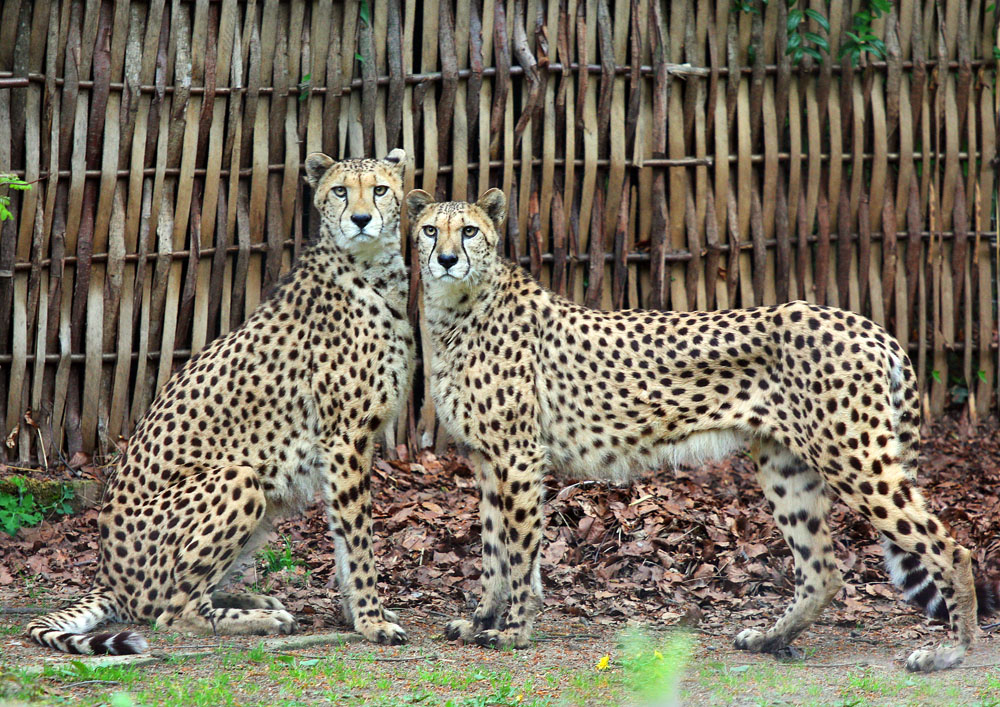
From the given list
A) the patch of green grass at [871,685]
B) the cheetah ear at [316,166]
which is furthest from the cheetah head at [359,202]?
the patch of green grass at [871,685]

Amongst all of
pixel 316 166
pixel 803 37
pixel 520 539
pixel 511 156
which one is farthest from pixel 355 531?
pixel 803 37

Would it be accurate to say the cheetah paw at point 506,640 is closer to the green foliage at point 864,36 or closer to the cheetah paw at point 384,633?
the cheetah paw at point 384,633

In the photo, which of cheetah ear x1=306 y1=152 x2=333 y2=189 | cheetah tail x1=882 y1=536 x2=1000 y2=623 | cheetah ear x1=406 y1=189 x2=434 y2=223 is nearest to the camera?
cheetah tail x1=882 y1=536 x2=1000 y2=623

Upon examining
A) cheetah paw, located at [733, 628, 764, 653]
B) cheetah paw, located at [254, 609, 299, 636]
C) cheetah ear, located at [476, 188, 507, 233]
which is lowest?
cheetah paw, located at [733, 628, 764, 653]

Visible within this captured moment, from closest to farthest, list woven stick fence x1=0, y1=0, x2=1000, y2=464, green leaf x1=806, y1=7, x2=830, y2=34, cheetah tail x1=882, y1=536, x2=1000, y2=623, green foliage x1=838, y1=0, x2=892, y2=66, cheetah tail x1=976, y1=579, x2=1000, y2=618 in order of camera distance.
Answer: cheetah tail x1=882, y1=536, x2=1000, y2=623, cheetah tail x1=976, y1=579, x2=1000, y2=618, woven stick fence x1=0, y1=0, x2=1000, y2=464, green leaf x1=806, y1=7, x2=830, y2=34, green foliage x1=838, y1=0, x2=892, y2=66

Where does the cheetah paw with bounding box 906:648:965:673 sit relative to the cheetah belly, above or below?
below

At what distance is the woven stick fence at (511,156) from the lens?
615 centimetres

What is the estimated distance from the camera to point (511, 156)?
650cm

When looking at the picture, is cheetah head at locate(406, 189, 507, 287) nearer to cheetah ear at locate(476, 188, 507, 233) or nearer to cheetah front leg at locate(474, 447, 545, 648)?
cheetah ear at locate(476, 188, 507, 233)

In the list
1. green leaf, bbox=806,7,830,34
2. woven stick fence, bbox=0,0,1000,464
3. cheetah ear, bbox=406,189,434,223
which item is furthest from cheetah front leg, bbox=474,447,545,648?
green leaf, bbox=806,7,830,34

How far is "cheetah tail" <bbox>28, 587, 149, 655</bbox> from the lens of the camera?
4.17 meters

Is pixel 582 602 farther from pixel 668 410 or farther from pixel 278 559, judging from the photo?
pixel 278 559

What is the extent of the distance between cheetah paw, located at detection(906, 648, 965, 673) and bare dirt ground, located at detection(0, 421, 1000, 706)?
57 millimetres

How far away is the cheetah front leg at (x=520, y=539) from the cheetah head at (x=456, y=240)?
2.59 feet
